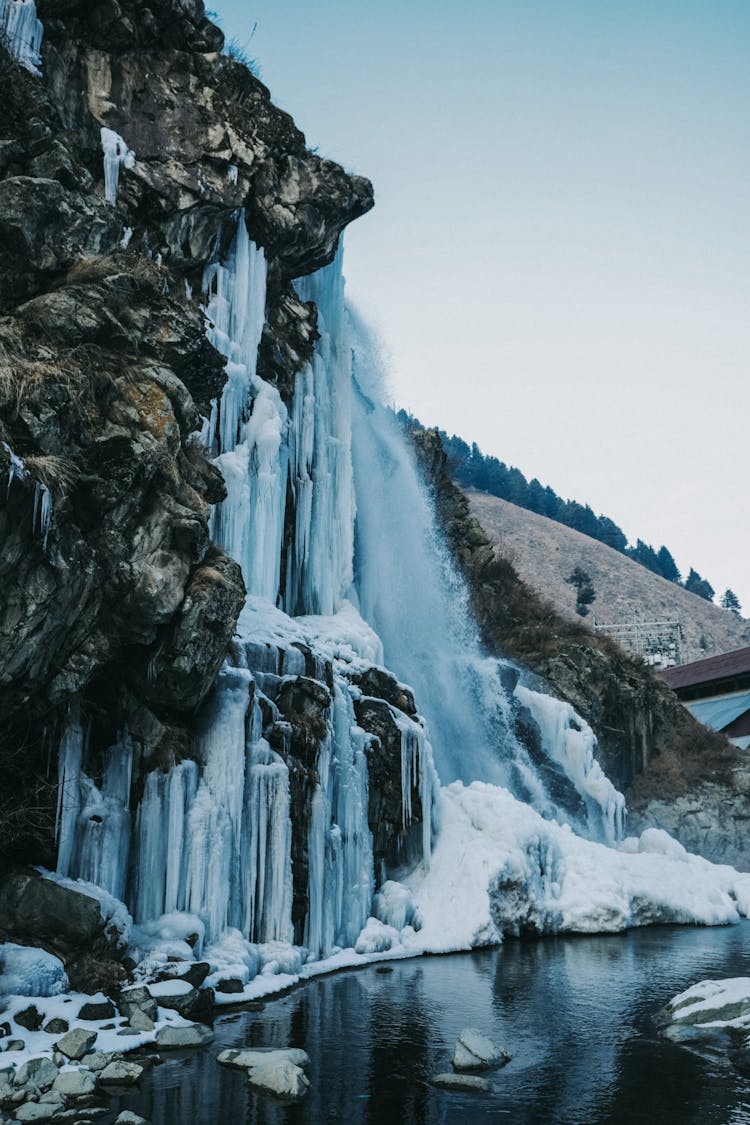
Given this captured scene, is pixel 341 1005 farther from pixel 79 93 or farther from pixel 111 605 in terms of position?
pixel 79 93

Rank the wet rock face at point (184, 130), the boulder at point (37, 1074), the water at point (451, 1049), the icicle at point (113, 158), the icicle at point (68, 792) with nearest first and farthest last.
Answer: the water at point (451, 1049)
the boulder at point (37, 1074)
the icicle at point (68, 792)
the icicle at point (113, 158)
the wet rock face at point (184, 130)

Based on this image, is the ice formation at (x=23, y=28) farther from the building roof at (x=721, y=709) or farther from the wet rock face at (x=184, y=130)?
the building roof at (x=721, y=709)

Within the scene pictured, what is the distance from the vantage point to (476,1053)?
1116 centimetres

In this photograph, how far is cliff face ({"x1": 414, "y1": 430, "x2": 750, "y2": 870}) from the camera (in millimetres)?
40938

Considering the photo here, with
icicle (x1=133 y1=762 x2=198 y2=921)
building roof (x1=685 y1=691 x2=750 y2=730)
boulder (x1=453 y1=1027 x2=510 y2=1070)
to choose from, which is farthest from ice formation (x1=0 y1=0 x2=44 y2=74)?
building roof (x1=685 y1=691 x2=750 y2=730)

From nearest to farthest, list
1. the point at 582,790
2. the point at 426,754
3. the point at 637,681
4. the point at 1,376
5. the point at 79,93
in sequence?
the point at 1,376
the point at 426,754
the point at 79,93
the point at 582,790
the point at 637,681

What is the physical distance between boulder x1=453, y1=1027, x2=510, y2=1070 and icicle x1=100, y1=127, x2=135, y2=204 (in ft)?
71.8

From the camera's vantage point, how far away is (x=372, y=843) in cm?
2248

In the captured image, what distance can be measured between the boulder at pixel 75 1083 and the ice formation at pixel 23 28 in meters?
22.9

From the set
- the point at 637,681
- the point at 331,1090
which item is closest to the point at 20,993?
the point at 331,1090

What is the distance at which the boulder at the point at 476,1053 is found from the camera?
10.9m

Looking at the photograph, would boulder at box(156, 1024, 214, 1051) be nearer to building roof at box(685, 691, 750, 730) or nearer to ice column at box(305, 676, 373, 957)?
ice column at box(305, 676, 373, 957)

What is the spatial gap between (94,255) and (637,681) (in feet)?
117

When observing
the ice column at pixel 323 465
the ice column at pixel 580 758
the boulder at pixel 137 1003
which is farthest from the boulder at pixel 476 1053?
the ice column at pixel 580 758
